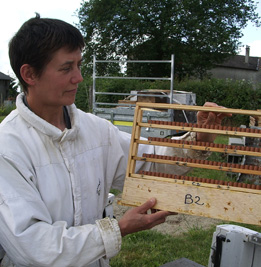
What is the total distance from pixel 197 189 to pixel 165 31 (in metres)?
26.6

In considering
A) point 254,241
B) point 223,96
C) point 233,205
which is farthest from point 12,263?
point 223,96

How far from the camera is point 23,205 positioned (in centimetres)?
170

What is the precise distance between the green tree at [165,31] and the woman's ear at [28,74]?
2560cm

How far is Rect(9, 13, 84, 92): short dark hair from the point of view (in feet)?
6.17

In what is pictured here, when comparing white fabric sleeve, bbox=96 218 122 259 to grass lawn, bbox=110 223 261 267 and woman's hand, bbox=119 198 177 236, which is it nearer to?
woman's hand, bbox=119 198 177 236

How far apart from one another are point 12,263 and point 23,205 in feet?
1.67

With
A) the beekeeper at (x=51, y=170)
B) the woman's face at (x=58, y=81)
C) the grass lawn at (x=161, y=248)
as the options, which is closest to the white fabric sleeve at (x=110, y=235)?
the beekeeper at (x=51, y=170)

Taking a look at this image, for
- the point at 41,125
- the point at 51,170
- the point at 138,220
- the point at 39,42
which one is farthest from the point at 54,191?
the point at 39,42

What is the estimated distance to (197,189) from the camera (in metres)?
2.15

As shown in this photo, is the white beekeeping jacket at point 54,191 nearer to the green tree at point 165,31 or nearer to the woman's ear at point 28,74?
the woman's ear at point 28,74

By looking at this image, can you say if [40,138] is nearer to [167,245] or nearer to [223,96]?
[167,245]

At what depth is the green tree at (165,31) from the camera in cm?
2705

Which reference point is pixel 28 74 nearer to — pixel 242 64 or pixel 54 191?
pixel 54 191

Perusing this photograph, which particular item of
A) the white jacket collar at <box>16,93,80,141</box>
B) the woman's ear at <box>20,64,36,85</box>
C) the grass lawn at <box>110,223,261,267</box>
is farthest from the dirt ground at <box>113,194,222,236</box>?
the woman's ear at <box>20,64,36,85</box>
